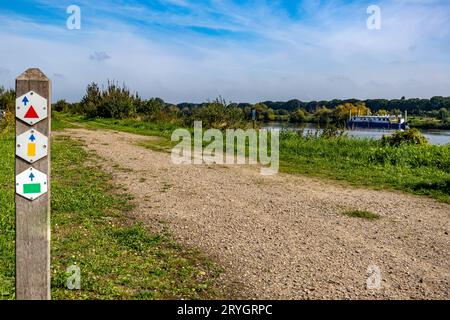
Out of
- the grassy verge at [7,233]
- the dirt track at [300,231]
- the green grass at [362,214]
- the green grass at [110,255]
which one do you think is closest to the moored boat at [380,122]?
the dirt track at [300,231]

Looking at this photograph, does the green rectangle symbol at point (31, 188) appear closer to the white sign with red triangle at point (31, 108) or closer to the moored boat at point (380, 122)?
the white sign with red triangle at point (31, 108)

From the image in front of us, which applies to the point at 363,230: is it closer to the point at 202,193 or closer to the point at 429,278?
the point at 429,278

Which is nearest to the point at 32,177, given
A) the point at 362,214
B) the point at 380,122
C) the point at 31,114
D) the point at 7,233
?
the point at 31,114

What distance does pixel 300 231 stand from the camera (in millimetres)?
5688

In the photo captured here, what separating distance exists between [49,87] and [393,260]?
3.82m

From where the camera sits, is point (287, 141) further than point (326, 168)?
Yes

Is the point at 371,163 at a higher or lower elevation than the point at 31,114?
lower

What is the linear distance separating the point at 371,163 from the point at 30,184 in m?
10.1

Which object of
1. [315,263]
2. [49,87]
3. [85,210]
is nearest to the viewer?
[49,87]

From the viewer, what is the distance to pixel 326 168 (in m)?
11.0

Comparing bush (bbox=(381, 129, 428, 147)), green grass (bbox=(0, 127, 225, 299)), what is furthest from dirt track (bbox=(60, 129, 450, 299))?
bush (bbox=(381, 129, 428, 147))

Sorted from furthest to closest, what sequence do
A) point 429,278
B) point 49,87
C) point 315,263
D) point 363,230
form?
1. point 363,230
2. point 315,263
3. point 429,278
4. point 49,87

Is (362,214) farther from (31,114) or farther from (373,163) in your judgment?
(373,163)
